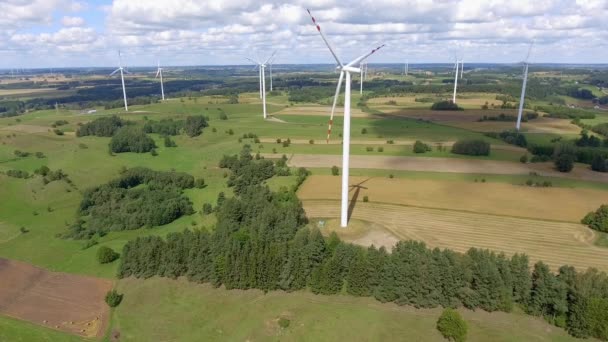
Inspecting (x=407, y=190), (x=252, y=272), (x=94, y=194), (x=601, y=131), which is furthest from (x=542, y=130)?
(x=94, y=194)

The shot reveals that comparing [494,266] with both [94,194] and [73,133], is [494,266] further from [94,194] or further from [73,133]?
[73,133]

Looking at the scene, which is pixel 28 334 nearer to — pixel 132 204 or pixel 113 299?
pixel 113 299

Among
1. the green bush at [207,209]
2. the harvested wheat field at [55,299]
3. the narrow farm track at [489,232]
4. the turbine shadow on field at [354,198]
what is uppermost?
the turbine shadow on field at [354,198]

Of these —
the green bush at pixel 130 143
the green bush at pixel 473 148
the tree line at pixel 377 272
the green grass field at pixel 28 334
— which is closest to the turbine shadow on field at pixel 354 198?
the tree line at pixel 377 272

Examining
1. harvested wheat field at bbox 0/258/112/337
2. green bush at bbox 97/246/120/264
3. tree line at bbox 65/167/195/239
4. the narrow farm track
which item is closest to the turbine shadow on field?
the narrow farm track

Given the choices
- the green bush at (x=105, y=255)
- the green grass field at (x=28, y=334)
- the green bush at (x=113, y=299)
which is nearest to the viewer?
the green grass field at (x=28, y=334)

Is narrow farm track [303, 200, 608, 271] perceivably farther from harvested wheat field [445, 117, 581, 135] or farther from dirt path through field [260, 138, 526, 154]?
harvested wheat field [445, 117, 581, 135]

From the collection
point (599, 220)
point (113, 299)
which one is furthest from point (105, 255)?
point (599, 220)

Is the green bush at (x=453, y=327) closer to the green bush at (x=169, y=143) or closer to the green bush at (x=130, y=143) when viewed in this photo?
the green bush at (x=130, y=143)
